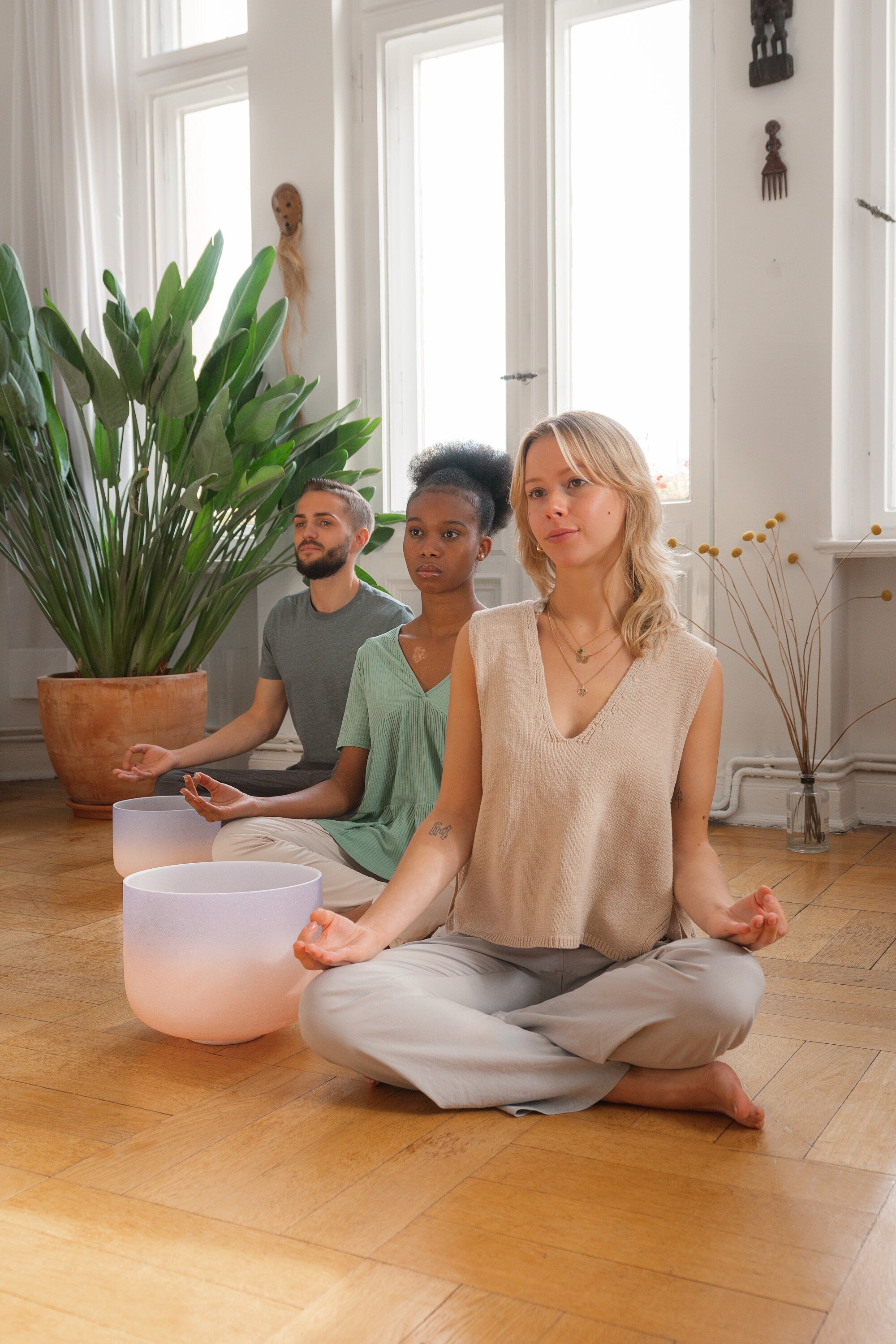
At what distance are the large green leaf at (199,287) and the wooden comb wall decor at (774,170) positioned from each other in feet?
4.89

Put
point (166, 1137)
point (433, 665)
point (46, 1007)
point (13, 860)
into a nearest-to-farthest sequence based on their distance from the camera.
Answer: point (166, 1137), point (46, 1007), point (433, 665), point (13, 860)

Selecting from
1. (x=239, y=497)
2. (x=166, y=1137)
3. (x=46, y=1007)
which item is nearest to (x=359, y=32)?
(x=239, y=497)

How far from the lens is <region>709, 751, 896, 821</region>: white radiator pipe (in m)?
3.13

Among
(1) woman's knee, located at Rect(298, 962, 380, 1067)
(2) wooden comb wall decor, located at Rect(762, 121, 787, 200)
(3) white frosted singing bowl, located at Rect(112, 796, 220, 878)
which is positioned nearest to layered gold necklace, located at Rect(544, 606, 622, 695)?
(1) woman's knee, located at Rect(298, 962, 380, 1067)

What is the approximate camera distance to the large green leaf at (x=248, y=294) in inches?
139

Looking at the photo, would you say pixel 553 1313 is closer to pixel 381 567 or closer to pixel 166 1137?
pixel 166 1137

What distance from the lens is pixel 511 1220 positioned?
3.67 feet

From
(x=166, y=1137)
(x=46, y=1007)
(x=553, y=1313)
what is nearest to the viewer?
(x=553, y=1313)

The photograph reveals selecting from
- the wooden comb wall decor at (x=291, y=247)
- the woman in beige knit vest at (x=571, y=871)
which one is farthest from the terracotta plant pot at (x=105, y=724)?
the woman in beige knit vest at (x=571, y=871)

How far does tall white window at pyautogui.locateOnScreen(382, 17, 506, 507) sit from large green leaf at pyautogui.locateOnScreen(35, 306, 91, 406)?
1020 mm

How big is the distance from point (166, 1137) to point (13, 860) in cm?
173

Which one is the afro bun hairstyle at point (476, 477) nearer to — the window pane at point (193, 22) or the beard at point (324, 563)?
the beard at point (324, 563)

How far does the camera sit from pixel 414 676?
2055mm

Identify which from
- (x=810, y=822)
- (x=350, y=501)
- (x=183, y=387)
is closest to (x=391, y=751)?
(x=350, y=501)
